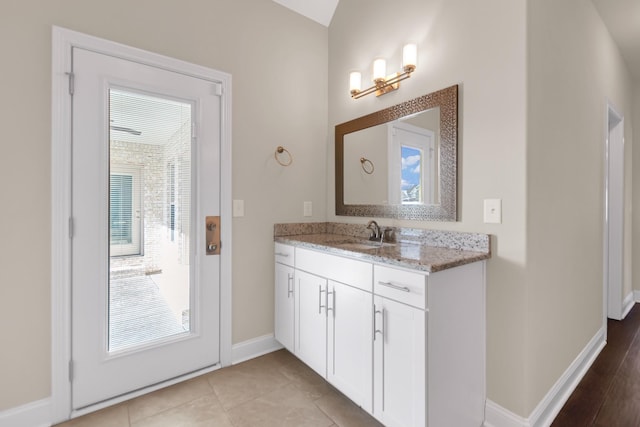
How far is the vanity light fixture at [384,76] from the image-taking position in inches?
76.3

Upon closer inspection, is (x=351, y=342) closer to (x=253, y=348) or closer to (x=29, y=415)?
(x=253, y=348)

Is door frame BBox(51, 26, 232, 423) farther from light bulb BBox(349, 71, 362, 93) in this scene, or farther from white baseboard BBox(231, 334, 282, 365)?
light bulb BBox(349, 71, 362, 93)

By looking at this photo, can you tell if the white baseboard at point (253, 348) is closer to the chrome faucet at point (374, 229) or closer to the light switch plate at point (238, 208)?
the light switch plate at point (238, 208)

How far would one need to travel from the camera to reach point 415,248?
5.88ft

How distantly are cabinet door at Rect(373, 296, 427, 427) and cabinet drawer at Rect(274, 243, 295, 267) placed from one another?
84cm

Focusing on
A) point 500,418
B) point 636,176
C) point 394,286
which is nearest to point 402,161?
point 394,286

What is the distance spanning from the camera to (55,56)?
1618 mm

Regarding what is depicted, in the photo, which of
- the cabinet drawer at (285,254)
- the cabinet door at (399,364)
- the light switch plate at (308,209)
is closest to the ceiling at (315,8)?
the light switch plate at (308,209)

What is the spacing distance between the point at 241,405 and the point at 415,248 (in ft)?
4.46

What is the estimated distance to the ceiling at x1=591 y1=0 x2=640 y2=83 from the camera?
2258mm

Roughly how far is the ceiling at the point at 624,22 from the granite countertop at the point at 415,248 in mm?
2127

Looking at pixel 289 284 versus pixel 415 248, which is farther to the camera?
pixel 289 284

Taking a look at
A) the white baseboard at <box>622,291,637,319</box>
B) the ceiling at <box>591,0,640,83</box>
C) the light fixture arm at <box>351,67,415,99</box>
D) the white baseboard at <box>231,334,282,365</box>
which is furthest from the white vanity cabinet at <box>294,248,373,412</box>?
the white baseboard at <box>622,291,637,319</box>

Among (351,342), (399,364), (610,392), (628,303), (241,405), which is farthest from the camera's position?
(628,303)
